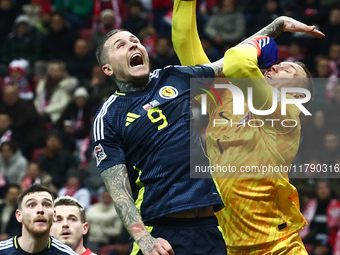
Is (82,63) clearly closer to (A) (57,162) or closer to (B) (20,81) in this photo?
(B) (20,81)

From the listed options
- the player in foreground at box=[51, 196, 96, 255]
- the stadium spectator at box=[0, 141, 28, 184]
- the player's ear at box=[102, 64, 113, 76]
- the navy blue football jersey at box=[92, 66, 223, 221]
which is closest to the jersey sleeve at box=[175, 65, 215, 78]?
the navy blue football jersey at box=[92, 66, 223, 221]

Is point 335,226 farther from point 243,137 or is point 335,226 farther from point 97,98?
point 97,98

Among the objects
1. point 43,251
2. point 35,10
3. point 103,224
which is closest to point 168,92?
point 43,251

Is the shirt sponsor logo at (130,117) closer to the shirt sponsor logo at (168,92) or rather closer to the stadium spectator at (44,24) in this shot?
the shirt sponsor logo at (168,92)

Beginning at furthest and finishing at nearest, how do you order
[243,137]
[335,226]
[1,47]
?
1. [1,47]
2. [335,226]
3. [243,137]

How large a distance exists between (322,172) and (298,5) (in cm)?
378

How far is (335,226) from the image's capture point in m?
8.02

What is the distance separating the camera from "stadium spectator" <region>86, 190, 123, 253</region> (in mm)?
9070

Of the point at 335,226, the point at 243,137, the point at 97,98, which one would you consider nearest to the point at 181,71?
the point at 243,137

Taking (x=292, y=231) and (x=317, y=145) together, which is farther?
(x=317, y=145)

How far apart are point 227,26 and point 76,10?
153 inches

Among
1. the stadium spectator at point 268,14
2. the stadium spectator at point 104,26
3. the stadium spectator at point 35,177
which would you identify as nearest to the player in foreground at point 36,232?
the stadium spectator at point 35,177

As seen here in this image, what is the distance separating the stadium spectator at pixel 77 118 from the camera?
34.9ft

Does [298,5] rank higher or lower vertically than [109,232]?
higher
